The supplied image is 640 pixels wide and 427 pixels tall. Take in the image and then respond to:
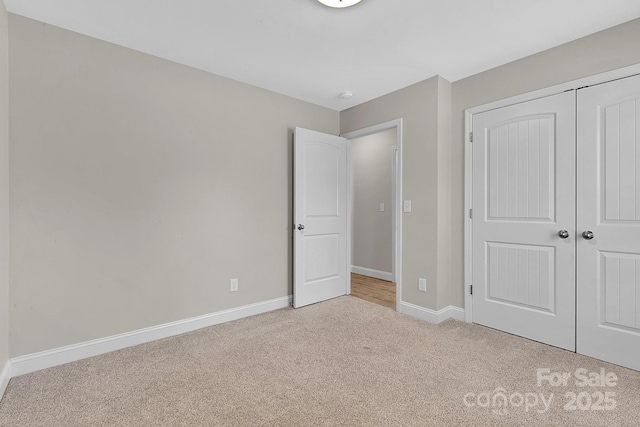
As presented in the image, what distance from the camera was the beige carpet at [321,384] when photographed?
1629mm

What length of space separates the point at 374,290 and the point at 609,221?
2605 millimetres

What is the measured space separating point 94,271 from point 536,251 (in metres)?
3.49

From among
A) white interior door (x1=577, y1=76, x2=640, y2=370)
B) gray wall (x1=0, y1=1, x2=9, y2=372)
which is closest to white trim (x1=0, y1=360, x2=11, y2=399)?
gray wall (x1=0, y1=1, x2=9, y2=372)

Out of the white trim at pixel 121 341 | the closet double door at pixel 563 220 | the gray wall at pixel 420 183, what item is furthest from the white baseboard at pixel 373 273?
the white trim at pixel 121 341

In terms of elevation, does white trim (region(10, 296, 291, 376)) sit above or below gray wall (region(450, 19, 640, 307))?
below

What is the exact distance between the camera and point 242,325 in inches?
114

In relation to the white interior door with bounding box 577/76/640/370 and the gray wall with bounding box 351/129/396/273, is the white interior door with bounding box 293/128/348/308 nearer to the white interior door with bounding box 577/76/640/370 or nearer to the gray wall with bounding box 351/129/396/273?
the gray wall with bounding box 351/129/396/273

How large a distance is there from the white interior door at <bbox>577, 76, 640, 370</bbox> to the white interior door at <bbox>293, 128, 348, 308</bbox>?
7.48 feet

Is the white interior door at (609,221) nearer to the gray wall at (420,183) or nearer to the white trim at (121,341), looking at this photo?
the gray wall at (420,183)

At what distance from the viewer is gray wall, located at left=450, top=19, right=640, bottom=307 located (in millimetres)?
2156

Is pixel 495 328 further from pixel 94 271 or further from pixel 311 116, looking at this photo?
pixel 94 271

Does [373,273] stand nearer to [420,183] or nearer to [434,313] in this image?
[434,313]

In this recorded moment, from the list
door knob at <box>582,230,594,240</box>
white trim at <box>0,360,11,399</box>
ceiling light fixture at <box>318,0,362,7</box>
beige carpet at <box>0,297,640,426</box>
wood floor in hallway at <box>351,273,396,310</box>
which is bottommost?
beige carpet at <box>0,297,640,426</box>

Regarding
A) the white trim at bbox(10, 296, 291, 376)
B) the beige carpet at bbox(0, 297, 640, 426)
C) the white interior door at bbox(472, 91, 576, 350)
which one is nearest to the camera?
the beige carpet at bbox(0, 297, 640, 426)
